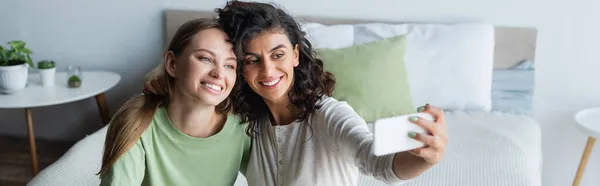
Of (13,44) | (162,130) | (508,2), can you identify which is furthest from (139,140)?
(508,2)

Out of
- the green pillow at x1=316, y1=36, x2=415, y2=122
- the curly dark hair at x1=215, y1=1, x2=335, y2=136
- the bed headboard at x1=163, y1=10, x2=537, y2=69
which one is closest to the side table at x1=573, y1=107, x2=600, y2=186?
the bed headboard at x1=163, y1=10, x2=537, y2=69

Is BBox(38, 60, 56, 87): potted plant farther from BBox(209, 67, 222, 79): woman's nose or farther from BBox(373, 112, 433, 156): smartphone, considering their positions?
BBox(373, 112, 433, 156): smartphone

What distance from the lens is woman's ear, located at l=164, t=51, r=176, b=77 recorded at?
110cm

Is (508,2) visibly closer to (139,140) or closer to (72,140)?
(139,140)

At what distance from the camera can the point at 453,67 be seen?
7.29 ft

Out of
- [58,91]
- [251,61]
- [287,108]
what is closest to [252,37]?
[251,61]

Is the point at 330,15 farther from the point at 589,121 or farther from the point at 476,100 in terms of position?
the point at 589,121

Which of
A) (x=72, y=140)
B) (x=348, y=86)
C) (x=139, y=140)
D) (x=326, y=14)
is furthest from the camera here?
(x=72, y=140)

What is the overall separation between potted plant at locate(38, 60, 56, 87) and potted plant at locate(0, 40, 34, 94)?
0.19 feet

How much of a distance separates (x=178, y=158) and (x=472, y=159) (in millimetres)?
1015

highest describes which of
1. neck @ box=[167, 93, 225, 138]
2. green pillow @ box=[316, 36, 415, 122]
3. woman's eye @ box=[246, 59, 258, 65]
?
woman's eye @ box=[246, 59, 258, 65]

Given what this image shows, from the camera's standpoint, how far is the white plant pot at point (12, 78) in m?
2.30

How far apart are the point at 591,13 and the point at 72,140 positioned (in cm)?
230

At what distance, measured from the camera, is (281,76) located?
3.53 feet
